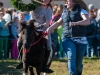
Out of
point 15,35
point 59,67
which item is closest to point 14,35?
point 15,35

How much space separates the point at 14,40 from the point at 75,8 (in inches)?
289

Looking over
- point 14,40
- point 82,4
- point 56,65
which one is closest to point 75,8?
point 82,4

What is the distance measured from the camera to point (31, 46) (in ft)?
33.5

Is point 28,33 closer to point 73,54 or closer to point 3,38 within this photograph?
point 73,54

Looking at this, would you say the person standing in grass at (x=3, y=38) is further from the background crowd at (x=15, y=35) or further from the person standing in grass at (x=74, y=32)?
the person standing in grass at (x=74, y=32)

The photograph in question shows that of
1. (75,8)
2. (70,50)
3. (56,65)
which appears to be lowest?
(56,65)

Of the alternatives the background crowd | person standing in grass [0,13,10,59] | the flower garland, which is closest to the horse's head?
the flower garland

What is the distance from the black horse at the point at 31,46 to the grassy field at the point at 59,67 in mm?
2097

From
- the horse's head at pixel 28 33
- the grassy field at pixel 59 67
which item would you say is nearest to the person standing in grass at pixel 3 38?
the grassy field at pixel 59 67

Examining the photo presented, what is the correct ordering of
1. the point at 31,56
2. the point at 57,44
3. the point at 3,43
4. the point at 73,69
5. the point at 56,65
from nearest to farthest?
the point at 73,69
the point at 31,56
the point at 56,65
the point at 3,43
the point at 57,44

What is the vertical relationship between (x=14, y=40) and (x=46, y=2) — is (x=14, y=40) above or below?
below

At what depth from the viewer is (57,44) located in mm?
17500

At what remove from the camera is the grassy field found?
12.8 metres

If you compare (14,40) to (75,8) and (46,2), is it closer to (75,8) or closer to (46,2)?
(46,2)
